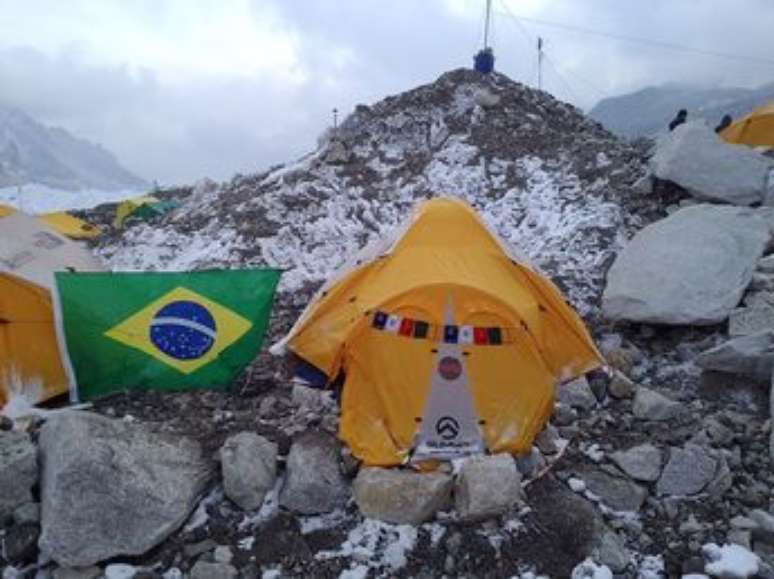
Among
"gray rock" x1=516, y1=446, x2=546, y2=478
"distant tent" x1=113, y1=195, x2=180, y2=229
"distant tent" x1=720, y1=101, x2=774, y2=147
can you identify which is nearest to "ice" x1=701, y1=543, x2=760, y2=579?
"gray rock" x1=516, y1=446, x2=546, y2=478

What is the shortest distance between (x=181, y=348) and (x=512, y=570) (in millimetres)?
3181

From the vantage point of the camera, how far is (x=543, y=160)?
13102 millimetres

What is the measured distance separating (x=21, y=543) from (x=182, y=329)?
85.1 inches

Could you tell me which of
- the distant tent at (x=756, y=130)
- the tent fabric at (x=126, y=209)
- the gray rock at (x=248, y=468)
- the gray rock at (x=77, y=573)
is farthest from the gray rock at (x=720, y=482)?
the tent fabric at (x=126, y=209)

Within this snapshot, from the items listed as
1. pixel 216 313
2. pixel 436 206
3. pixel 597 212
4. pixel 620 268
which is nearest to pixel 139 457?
pixel 216 313

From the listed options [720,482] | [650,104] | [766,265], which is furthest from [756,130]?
[650,104]

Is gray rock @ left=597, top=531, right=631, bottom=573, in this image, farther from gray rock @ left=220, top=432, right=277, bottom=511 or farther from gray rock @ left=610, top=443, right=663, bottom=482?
gray rock @ left=220, top=432, right=277, bottom=511

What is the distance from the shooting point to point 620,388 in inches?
256

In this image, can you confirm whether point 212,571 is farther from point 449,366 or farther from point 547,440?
point 547,440

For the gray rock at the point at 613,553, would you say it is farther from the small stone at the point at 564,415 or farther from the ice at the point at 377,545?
the small stone at the point at 564,415

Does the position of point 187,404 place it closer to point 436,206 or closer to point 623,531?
point 436,206

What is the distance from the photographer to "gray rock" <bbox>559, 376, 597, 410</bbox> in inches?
249

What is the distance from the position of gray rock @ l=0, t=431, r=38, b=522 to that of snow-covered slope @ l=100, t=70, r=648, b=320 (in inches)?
203

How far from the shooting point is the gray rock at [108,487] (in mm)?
4617
